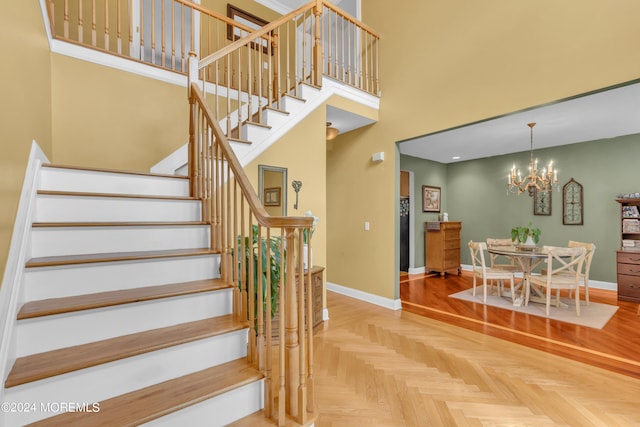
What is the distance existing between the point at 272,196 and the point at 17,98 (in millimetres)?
2060

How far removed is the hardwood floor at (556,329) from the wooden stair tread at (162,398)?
9.25 ft

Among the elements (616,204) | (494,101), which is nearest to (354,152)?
(494,101)

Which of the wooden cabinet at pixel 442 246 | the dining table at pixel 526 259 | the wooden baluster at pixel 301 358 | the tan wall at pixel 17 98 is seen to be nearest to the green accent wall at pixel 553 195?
the wooden cabinet at pixel 442 246

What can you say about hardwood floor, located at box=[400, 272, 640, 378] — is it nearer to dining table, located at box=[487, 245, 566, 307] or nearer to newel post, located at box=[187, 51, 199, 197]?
dining table, located at box=[487, 245, 566, 307]

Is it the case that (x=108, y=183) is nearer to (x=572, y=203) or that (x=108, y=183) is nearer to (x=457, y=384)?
(x=457, y=384)

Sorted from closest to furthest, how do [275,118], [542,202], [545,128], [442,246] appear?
1. [275,118]
2. [545,128]
3. [542,202]
4. [442,246]

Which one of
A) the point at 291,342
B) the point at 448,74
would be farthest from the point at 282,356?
the point at 448,74

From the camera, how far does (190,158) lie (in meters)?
2.54

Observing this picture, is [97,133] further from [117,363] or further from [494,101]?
[494,101]

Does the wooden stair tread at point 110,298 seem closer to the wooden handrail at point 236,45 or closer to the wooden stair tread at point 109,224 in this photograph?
the wooden stair tread at point 109,224

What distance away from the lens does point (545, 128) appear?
4.49 metres

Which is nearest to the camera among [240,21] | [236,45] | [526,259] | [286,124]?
[236,45]

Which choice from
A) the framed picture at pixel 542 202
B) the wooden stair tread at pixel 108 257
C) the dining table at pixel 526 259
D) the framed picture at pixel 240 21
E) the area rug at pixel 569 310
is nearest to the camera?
the wooden stair tread at pixel 108 257

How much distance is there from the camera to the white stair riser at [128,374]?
3.62ft
